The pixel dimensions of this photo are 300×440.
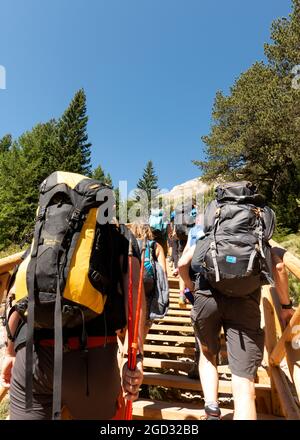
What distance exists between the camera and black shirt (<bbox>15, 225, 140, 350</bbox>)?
1.40 metres

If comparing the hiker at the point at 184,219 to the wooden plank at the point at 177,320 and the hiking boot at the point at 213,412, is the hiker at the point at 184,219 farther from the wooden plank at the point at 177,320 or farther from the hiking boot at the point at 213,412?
the hiking boot at the point at 213,412

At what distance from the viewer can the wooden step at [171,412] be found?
253 centimetres

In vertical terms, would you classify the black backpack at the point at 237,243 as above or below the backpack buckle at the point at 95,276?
above

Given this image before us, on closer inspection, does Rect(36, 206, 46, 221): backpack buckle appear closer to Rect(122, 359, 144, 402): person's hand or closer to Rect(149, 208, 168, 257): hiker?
Rect(122, 359, 144, 402): person's hand

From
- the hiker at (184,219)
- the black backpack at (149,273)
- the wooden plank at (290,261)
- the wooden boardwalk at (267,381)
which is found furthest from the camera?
the hiker at (184,219)

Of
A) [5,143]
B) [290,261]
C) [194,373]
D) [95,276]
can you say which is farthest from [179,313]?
[5,143]

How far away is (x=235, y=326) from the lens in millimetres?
2098

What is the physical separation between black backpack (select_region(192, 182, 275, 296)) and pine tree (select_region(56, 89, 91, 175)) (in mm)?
34563

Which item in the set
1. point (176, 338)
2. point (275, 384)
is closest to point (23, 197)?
point (176, 338)

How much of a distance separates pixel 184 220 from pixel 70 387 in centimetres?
517

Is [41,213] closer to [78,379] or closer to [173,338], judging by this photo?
[78,379]

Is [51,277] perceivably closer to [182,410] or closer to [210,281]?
[210,281]

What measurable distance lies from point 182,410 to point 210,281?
→ 50.7 inches

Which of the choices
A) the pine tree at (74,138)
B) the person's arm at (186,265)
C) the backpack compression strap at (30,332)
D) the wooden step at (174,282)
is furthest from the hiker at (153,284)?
the pine tree at (74,138)
